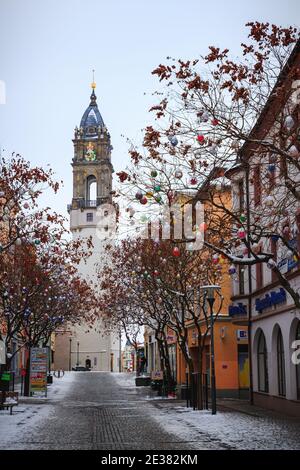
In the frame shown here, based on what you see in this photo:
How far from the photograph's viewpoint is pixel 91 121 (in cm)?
11106

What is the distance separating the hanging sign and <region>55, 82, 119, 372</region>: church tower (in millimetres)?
62480

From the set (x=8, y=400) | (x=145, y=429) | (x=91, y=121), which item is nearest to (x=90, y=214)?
(x=91, y=121)

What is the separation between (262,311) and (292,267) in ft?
18.1

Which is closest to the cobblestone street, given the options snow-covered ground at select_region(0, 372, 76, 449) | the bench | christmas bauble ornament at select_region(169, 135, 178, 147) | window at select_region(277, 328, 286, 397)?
snow-covered ground at select_region(0, 372, 76, 449)

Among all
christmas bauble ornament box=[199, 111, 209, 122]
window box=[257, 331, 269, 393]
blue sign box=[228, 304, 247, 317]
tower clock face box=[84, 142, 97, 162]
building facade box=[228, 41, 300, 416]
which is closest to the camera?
christmas bauble ornament box=[199, 111, 209, 122]

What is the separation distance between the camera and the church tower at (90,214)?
99500 millimetres

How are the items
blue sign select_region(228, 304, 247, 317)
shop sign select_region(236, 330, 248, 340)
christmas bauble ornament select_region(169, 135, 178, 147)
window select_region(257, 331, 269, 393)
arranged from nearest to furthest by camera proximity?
christmas bauble ornament select_region(169, 135, 178, 147) → window select_region(257, 331, 269, 393) → blue sign select_region(228, 304, 247, 317) → shop sign select_region(236, 330, 248, 340)

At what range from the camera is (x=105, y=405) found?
31062 millimetres

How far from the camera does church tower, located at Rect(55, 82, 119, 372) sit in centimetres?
9950

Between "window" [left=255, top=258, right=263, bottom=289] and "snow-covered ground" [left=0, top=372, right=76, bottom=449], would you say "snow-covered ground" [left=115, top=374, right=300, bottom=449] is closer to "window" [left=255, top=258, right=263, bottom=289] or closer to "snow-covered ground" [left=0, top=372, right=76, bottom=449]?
"snow-covered ground" [left=0, top=372, right=76, bottom=449]

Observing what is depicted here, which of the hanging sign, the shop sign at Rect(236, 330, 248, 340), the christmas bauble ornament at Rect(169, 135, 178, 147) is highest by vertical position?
the christmas bauble ornament at Rect(169, 135, 178, 147)

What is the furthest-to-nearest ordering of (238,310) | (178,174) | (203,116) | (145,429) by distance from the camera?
(238,310), (145,429), (178,174), (203,116)

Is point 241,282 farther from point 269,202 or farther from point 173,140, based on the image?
point 269,202

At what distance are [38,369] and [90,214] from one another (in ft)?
234
